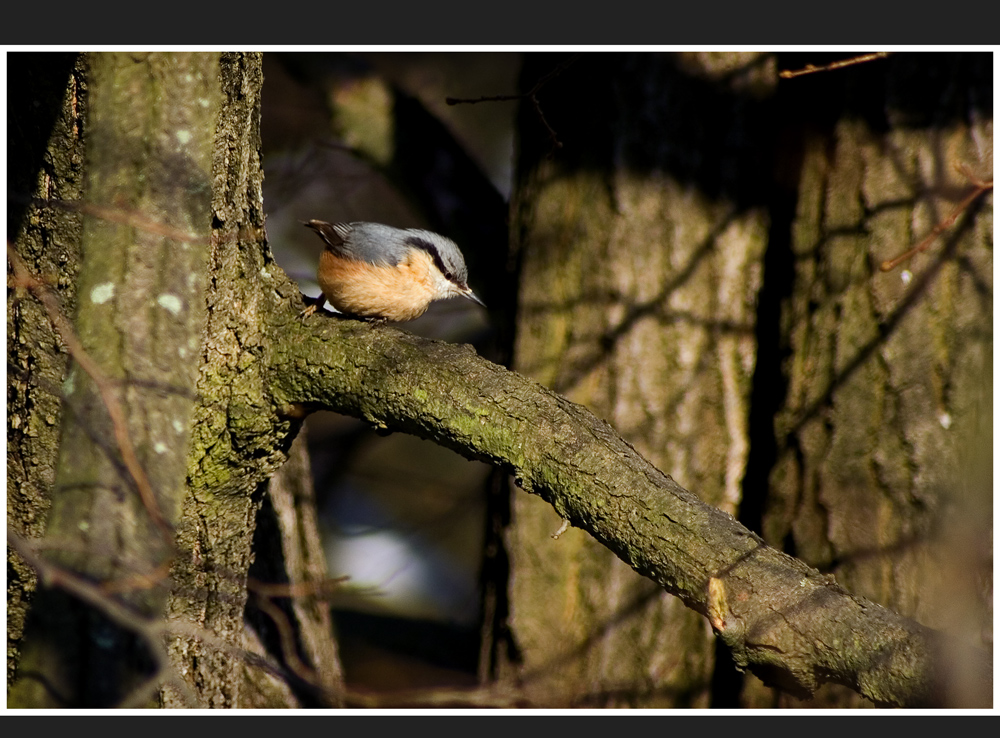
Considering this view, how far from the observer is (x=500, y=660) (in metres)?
2.79

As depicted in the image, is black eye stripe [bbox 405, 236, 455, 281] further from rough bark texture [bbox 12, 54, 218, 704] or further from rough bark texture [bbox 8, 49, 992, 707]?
rough bark texture [bbox 12, 54, 218, 704]

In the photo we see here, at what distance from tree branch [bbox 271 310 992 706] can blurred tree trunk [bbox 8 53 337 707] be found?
240mm

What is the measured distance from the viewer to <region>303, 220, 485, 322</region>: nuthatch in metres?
2.38

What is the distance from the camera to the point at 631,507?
5.11 feet

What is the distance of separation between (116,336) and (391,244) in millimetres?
1033

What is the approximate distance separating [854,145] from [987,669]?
5.18 feet

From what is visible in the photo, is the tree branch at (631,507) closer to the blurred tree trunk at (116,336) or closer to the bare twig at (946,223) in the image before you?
the blurred tree trunk at (116,336)

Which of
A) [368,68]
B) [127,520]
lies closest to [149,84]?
[127,520]

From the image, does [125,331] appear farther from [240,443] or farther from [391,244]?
[391,244]

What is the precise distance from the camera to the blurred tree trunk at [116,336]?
1620 mm

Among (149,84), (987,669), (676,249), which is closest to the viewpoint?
(987,669)

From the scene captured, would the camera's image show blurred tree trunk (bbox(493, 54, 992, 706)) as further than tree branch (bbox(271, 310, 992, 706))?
Yes

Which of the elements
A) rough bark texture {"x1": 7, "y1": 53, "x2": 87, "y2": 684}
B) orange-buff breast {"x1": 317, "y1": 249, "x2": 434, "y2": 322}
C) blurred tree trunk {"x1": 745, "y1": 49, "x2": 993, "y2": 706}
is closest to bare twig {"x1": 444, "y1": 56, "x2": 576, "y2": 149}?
orange-buff breast {"x1": 317, "y1": 249, "x2": 434, "y2": 322}

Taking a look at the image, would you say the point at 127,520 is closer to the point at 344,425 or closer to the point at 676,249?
the point at 676,249
